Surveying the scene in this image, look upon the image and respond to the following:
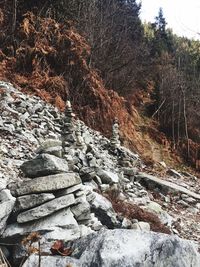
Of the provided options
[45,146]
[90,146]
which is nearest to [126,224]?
[45,146]

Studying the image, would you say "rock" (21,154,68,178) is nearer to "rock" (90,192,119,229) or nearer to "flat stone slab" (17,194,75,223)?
Result: "flat stone slab" (17,194,75,223)

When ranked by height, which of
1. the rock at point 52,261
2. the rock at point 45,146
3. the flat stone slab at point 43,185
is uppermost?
the rock at point 45,146

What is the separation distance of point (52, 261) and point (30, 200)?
1.18 m

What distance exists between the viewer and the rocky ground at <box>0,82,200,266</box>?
5.07m

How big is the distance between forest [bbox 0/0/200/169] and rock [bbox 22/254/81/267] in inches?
352

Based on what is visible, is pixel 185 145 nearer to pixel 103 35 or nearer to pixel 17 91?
pixel 103 35

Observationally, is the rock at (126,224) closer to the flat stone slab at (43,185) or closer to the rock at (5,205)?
the flat stone slab at (43,185)

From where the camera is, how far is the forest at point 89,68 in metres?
13.9

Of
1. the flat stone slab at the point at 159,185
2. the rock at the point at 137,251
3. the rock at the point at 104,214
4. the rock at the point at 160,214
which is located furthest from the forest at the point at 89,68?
the rock at the point at 137,251

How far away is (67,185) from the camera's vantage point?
5402 mm

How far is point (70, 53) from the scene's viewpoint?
48.2 ft

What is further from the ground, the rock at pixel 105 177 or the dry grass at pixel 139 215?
the rock at pixel 105 177

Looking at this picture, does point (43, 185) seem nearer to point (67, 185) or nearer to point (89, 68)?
point (67, 185)

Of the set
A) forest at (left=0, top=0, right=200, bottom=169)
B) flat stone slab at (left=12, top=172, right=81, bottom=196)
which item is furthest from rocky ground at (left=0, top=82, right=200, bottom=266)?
forest at (left=0, top=0, right=200, bottom=169)
